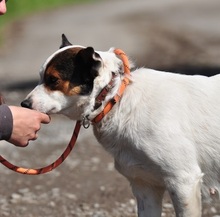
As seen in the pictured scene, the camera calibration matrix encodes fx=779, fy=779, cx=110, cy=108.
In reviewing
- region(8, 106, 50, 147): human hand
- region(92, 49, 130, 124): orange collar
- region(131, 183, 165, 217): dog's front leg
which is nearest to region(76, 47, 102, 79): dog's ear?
region(92, 49, 130, 124): orange collar

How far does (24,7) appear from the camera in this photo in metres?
31.1

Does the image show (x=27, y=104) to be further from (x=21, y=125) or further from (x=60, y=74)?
(x=21, y=125)

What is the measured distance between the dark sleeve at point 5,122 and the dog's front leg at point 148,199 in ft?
4.11

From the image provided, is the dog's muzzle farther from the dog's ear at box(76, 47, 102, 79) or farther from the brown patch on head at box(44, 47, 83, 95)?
the dog's ear at box(76, 47, 102, 79)

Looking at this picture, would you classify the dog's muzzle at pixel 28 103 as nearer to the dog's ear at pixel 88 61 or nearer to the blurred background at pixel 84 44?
the dog's ear at pixel 88 61

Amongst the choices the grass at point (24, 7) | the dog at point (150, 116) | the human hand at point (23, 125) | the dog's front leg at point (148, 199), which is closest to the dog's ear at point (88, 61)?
the dog at point (150, 116)

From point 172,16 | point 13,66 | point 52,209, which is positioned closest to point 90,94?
point 52,209

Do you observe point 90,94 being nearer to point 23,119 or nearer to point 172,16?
point 23,119

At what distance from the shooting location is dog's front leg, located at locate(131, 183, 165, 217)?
5.53 metres

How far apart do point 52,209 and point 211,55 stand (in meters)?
9.47

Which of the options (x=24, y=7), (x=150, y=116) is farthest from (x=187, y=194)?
(x=24, y=7)

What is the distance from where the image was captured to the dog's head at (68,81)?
204 inches

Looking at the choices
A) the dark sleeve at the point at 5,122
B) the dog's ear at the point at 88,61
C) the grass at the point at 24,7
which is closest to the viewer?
the dark sleeve at the point at 5,122

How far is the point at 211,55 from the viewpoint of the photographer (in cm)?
1599
